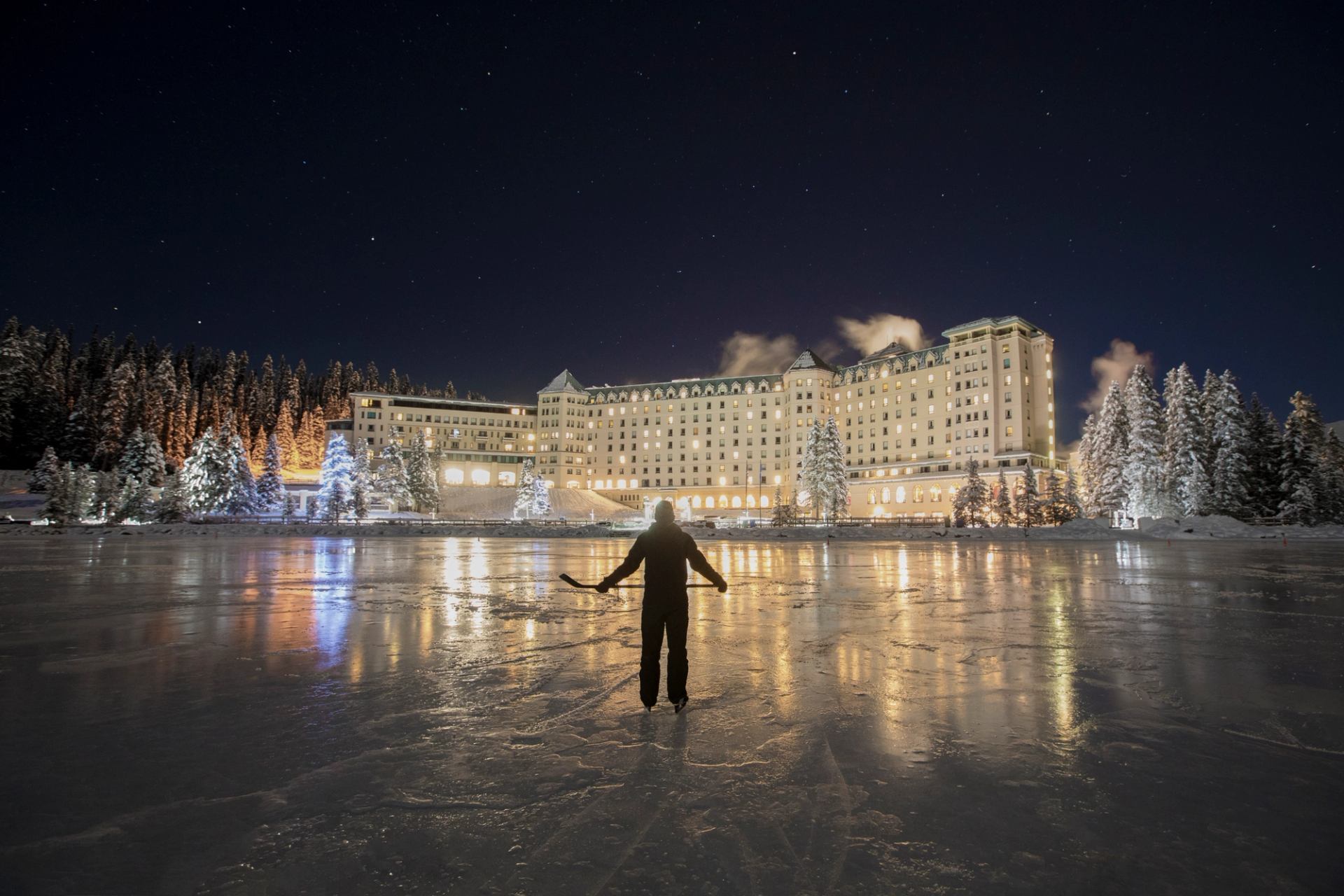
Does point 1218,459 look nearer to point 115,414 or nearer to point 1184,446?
point 1184,446

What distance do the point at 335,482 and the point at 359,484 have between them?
15.1 feet

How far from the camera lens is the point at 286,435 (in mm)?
111875

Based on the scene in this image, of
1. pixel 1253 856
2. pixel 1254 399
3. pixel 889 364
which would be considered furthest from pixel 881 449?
pixel 1253 856

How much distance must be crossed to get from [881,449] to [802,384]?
66.2ft

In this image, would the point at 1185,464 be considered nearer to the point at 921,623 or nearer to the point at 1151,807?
the point at 921,623

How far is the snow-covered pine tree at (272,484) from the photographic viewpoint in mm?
71062

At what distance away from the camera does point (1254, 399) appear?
185ft

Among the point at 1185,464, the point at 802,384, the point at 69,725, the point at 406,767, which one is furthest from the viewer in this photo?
the point at 802,384

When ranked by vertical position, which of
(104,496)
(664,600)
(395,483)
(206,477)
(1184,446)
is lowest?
(664,600)

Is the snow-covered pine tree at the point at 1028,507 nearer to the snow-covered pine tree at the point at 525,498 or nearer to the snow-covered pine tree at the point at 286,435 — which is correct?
the snow-covered pine tree at the point at 525,498

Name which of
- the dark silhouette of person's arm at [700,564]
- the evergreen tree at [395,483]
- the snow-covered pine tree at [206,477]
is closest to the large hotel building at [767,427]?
the evergreen tree at [395,483]

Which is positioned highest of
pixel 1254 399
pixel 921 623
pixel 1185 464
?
pixel 1254 399

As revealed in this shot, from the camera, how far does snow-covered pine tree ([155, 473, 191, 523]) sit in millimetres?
61125

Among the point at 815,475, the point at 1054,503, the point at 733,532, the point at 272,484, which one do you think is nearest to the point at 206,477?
the point at 272,484
